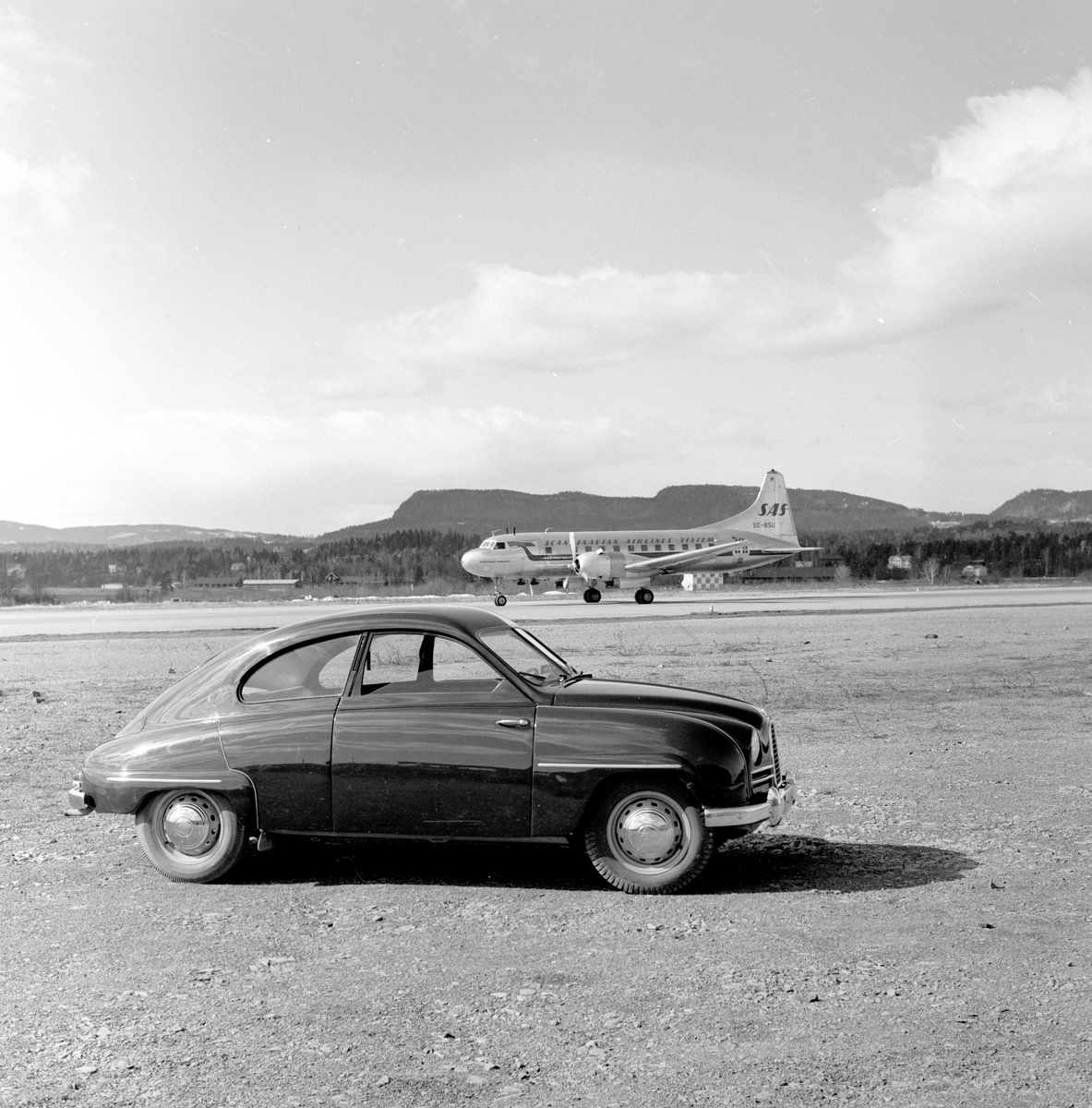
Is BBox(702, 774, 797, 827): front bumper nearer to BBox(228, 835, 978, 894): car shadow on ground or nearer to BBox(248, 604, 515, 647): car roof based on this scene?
BBox(228, 835, 978, 894): car shadow on ground

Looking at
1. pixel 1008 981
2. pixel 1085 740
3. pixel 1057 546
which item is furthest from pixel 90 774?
pixel 1057 546

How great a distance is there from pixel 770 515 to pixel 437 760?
6785cm

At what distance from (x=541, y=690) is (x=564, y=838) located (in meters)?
0.85

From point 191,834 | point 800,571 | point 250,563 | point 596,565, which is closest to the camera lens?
point 191,834

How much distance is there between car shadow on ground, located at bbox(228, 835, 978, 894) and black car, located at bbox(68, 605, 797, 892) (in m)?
0.42

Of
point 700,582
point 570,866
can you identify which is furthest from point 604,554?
point 570,866

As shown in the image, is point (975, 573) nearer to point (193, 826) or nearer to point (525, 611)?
point (525, 611)

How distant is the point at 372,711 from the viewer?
23.2 ft

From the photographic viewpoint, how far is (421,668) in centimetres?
740

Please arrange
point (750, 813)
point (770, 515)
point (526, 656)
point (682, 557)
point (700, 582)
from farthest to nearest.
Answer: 1. point (700, 582)
2. point (770, 515)
3. point (682, 557)
4. point (526, 656)
5. point (750, 813)

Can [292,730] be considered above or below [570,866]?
above

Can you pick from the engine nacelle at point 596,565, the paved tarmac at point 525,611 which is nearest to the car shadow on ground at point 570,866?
the paved tarmac at point 525,611

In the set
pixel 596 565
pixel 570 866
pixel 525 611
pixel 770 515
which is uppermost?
pixel 770 515

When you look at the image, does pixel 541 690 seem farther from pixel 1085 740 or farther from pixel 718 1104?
pixel 1085 740
